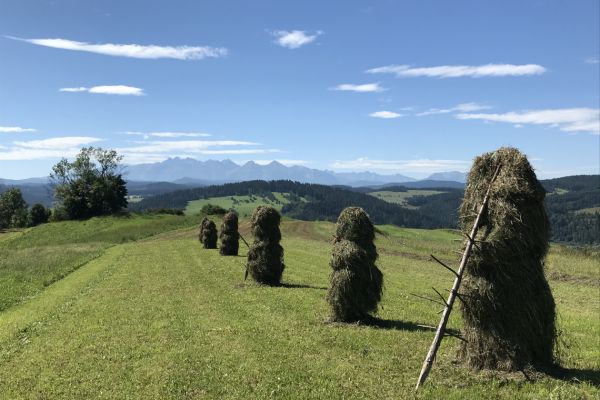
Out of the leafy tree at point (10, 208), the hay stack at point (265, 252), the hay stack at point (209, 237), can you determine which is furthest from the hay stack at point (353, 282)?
the leafy tree at point (10, 208)

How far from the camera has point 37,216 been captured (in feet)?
417

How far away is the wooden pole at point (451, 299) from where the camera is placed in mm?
11008

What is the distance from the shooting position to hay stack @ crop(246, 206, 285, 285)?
2836 centimetres

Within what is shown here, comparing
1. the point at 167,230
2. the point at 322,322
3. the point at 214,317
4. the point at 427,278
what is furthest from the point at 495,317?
the point at 167,230

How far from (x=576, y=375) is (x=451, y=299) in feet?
12.7

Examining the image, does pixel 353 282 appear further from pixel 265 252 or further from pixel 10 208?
pixel 10 208

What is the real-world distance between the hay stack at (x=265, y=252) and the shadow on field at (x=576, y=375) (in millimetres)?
18465

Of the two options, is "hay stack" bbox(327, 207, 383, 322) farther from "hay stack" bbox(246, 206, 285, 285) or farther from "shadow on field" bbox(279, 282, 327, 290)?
"hay stack" bbox(246, 206, 285, 285)

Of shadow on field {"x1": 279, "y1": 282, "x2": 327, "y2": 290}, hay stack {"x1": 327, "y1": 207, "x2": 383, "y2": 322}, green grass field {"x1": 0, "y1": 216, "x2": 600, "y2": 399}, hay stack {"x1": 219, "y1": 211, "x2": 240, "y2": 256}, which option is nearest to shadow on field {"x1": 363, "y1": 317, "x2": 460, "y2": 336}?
green grass field {"x1": 0, "y1": 216, "x2": 600, "y2": 399}

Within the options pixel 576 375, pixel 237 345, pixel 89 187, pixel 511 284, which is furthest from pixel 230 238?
pixel 89 187

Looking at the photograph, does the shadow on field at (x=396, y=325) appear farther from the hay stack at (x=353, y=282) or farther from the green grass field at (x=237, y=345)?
the hay stack at (x=353, y=282)

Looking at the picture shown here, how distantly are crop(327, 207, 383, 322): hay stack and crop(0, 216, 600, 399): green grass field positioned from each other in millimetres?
786

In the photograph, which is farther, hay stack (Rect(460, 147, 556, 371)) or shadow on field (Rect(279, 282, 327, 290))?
shadow on field (Rect(279, 282, 327, 290))

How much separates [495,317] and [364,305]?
262 inches
